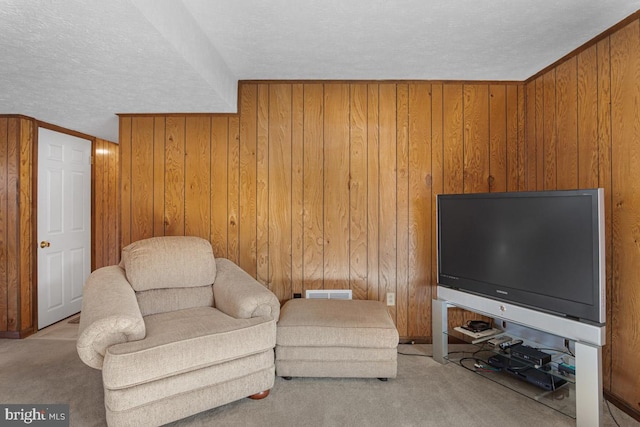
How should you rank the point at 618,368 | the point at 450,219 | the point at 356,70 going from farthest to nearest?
the point at 356,70, the point at 450,219, the point at 618,368

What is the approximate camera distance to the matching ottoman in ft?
6.87

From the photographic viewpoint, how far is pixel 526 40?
2.13 meters

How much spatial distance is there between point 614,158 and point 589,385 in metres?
1.30

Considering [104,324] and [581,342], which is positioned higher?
[104,324]

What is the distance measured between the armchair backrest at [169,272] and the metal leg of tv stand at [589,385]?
225cm

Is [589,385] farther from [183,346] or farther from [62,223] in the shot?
[62,223]

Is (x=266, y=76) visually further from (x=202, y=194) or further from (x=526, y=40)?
(x=526, y=40)

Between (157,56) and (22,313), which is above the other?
(157,56)

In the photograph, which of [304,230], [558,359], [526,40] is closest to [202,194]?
[304,230]

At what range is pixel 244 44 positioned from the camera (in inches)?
84.8

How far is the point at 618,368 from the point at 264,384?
2.07m

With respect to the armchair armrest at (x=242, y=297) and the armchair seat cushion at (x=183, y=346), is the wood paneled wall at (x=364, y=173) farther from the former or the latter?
the armchair seat cushion at (x=183, y=346)

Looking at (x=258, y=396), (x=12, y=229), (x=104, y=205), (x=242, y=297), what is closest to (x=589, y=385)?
(x=258, y=396)

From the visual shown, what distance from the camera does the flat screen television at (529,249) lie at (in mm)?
1686
